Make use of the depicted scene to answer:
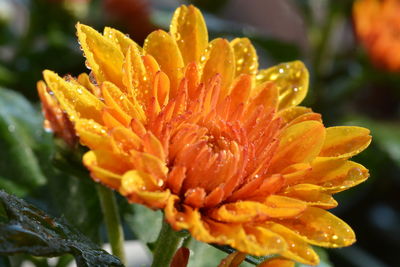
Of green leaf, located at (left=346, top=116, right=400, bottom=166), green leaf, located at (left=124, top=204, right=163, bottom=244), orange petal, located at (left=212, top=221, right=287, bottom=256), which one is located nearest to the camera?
orange petal, located at (left=212, top=221, right=287, bottom=256)

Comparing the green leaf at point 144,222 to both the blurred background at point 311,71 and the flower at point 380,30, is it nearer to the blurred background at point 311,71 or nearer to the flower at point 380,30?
the blurred background at point 311,71

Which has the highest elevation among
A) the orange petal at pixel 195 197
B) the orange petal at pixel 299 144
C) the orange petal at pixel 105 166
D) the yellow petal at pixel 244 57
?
the yellow petal at pixel 244 57

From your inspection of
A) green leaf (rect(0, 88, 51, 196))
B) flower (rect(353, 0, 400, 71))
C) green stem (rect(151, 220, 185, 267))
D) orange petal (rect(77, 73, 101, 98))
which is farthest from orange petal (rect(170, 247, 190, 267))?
flower (rect(353, 0, 400, 71))

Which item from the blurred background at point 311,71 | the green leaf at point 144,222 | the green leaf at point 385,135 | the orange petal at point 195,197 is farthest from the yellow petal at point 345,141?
the green leaf at point 385,135

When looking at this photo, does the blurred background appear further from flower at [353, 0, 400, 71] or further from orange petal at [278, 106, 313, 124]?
orange petal at [278, 106, 313, 124]

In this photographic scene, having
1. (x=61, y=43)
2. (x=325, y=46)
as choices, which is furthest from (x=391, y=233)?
(x=61, y=43)

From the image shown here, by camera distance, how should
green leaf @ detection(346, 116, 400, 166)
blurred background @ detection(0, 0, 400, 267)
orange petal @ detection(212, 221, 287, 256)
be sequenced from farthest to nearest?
green leaf @ detection(346, 116, 400, 166), blurred background @ detection(0, 0, 400, 267), orange petal @ detection(212, 221, 287, 256)

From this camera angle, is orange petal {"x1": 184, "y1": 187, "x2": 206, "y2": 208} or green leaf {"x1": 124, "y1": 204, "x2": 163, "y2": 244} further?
green leaf {"x1": 124, "y1": 204, "x2": 163, "y2": 244}
